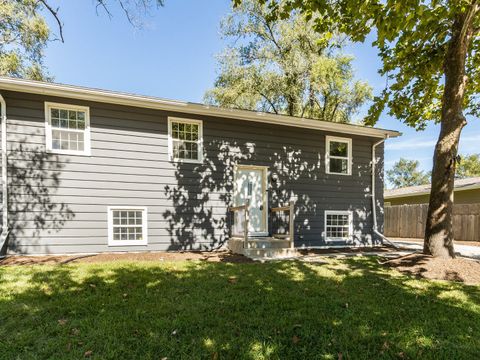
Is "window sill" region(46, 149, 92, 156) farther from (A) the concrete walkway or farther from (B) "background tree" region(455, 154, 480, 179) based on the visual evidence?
(B) "background tree" region(455, 154, 480, 179)

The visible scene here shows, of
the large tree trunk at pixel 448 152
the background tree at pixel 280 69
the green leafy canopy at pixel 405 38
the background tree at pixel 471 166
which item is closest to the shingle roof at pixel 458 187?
the green leafy canopy at pixel 405 38

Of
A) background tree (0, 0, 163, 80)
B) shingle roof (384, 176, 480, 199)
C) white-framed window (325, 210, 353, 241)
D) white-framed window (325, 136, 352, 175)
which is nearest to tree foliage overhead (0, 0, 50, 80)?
background tree (0, 0, 163, 80)

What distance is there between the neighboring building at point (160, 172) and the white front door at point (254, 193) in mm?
30

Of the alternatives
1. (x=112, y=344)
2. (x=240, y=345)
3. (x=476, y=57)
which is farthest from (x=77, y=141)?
(x=476, y=57)

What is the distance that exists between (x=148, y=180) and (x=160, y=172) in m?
0.36

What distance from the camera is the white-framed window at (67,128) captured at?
22.2 feet

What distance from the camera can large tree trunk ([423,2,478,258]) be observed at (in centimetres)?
607

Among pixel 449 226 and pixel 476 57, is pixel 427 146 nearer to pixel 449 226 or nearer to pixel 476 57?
pixel 476 57

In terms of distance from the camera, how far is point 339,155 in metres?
9.85

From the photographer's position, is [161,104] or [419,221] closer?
[161,104]

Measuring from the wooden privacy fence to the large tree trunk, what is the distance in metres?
7.97

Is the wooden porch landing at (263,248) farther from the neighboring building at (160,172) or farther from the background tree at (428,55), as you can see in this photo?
the background tree at (428,55)

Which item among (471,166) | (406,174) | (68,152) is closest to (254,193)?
(68,152)

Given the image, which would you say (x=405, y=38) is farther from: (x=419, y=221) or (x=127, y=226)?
(x=419, y=221)
